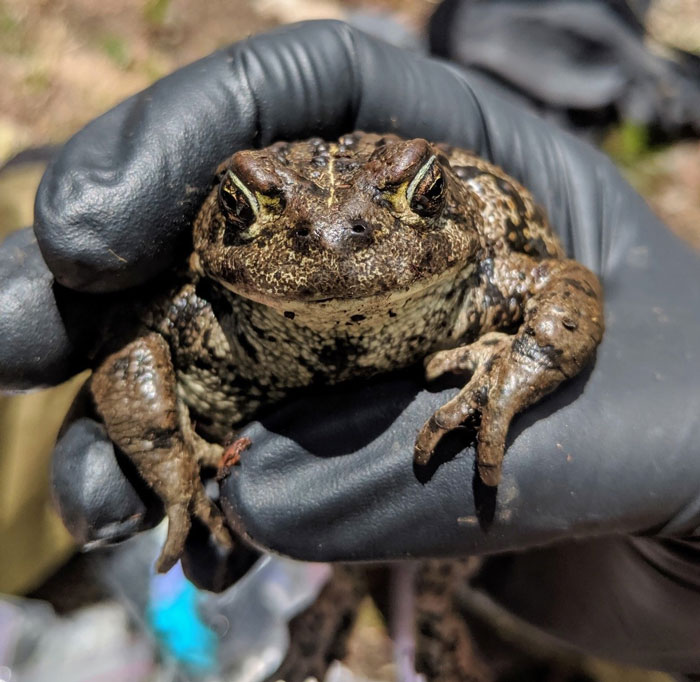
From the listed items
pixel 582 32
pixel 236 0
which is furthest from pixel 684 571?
pixel 236 0

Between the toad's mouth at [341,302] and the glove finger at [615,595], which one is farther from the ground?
the toad's mouth at [341,302]

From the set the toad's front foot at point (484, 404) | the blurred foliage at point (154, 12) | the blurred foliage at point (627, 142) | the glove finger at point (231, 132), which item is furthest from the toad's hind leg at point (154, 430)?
the blurred foliage at point (154, 12)

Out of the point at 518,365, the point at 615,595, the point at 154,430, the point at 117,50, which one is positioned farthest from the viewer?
the point at 117,50

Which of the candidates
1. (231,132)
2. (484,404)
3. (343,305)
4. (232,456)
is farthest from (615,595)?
(231,132)

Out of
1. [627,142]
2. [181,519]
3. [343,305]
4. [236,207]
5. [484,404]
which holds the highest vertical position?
[236,207]

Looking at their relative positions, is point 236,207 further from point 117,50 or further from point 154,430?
point 117,50

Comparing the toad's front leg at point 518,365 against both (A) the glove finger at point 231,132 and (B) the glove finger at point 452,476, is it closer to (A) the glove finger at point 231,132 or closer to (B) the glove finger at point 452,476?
(B) the glove finger at point 452,476

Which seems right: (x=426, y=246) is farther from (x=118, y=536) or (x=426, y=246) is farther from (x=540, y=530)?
(x=118, y=536)
